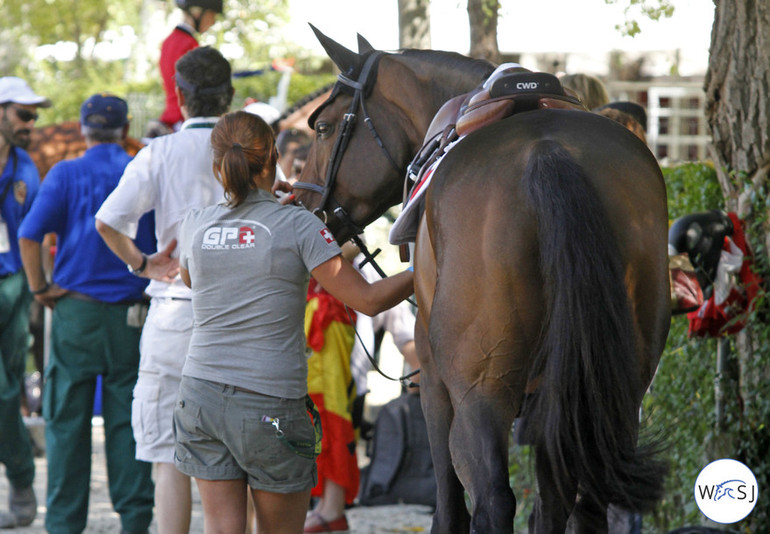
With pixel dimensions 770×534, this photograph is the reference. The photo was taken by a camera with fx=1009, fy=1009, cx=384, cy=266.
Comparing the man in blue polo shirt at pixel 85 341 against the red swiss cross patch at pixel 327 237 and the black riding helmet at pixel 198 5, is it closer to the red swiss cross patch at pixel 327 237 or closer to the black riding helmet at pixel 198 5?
the black riding helmet at pixel 198 5

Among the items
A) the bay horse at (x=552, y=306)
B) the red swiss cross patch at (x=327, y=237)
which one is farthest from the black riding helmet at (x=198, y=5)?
the bay horse at (x=552, y=306)

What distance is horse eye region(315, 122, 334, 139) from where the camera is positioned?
3.80 meters

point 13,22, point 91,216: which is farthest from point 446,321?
point 13,22

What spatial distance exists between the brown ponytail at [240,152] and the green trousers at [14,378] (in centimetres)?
330

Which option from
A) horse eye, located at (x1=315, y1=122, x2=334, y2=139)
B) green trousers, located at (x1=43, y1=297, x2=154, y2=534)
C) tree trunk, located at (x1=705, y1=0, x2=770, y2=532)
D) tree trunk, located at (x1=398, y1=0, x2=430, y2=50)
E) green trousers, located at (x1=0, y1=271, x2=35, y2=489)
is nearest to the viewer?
horse eye, located at (x1=315, y1=122, x2=334, y2=139)

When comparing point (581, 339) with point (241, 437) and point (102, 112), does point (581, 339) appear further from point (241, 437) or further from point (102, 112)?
point (102, 112)

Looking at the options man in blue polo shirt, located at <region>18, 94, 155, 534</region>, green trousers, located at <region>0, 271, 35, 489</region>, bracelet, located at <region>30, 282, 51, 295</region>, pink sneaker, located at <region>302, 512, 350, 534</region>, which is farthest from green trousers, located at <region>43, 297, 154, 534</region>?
pink sneaker, located at <region>302, 512, 350, 534</region>

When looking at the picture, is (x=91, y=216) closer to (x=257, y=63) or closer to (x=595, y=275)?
(x=595, y=275)

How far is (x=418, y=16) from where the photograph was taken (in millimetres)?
6918

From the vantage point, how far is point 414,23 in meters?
6.92

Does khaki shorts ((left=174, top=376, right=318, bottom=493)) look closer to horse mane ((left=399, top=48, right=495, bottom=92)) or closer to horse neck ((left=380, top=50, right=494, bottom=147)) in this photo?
horse neck ((left=380, top=50, right=494, bottom=147))

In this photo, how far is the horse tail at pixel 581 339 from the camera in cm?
248

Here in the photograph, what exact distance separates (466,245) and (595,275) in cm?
35

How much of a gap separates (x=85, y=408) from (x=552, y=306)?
3.36 m
